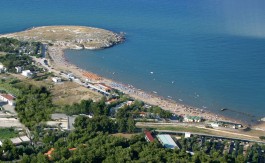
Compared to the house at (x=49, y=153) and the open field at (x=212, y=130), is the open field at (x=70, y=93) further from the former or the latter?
the house at (x=49, y=153)

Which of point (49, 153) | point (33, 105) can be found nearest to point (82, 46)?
→ point (33, 105)

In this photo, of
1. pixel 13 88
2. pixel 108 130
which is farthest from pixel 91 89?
pixel 108 130

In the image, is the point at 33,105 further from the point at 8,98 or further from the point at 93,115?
the point at 93,115

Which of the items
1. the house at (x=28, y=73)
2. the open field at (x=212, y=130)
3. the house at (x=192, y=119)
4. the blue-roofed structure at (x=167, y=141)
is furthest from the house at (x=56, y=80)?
the blue-roofed structure at (x=167, y=141)

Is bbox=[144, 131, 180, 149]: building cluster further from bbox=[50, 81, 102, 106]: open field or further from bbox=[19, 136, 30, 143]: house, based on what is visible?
bbox=[50, 81, 102, 106]: open field

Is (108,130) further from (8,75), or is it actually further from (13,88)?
(8,75)

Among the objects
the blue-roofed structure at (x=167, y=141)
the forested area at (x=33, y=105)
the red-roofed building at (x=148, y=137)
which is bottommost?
the blue-roofed structure at (x=167, y=141)

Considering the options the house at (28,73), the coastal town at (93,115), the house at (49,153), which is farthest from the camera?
the house at (28,73)

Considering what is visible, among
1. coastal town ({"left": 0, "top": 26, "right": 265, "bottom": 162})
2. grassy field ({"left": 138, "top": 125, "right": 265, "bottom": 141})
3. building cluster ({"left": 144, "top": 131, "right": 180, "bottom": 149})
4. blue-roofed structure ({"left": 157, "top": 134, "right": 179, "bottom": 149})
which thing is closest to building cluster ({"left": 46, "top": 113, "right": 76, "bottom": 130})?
coastal town ({"left": 0, "top": 26, "right": 265, "bottom": 162})

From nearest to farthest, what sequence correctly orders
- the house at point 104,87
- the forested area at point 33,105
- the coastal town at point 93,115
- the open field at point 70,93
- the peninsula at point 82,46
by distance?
the coastal town at point 93,115 < the forested area at point 33,105 < the open field at point 70,93 < the peninsula at point 82,46 < the house at point 104,87
